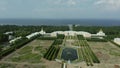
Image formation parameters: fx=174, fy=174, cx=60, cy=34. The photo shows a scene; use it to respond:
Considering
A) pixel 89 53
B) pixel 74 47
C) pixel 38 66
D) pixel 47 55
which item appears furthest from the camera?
pixel 74 47

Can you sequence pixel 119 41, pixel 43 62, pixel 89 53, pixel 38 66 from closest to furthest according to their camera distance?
pixel 38 66 < pixel 43 62 < pixel 89 53 < pixel 119 41

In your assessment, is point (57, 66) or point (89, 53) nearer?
point (57, 66)

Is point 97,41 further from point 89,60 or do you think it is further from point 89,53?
point 89,60

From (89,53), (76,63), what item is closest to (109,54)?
(89,53)

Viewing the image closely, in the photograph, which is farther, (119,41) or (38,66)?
(119,41)

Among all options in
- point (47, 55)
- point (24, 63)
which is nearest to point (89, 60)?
point (47, 55)

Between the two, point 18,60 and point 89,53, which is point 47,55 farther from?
point 89,53

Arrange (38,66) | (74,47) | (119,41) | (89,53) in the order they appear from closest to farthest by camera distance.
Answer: (38,66) < (89,53) < (74,47) < (119,41)

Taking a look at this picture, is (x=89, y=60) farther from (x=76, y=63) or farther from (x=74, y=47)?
(x=74, y=47)

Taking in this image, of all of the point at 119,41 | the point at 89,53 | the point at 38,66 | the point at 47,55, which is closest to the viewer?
the point at 38,66
